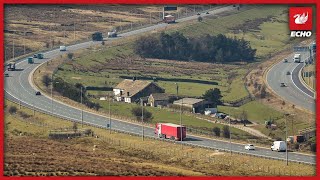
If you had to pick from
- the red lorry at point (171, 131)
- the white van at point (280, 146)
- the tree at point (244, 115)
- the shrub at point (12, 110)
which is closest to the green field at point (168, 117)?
the tree at point (244, 115)

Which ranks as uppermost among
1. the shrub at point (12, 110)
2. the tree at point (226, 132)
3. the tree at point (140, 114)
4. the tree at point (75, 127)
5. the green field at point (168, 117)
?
the shrub at point (12, 110)

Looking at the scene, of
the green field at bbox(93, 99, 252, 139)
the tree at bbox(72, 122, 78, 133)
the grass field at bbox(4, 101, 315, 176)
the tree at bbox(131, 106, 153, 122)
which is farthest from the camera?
the tree at bbox(131, 106, 153, 122)

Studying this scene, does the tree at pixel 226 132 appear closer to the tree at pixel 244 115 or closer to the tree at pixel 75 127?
the tree at pixel 244 115

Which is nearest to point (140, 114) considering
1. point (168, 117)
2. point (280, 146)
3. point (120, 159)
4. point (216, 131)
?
point (168, 117)

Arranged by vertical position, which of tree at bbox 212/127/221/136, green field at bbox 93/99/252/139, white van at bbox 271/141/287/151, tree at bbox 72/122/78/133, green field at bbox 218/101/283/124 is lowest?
green field at bbox 218/101/283/124

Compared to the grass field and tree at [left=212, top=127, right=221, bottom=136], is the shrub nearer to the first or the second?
the grass field

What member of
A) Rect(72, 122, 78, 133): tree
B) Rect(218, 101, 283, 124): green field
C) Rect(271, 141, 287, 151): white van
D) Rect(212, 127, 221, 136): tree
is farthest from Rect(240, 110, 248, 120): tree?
Rect(271, 141, 287, 151): white van

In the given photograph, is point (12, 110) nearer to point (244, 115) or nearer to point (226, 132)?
point (226, 132)

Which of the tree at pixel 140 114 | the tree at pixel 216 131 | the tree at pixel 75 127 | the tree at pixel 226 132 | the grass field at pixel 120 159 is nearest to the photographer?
the grass field at pixel 120 159

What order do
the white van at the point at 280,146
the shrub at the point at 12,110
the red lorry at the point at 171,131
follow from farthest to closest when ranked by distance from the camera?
the shrub at the point at 12,110 < the red lorry at the point at 171,131 < the white van at the point at 280,146

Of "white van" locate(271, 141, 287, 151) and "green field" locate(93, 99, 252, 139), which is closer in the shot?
"white van" locate(271, 141, 287, 151)
